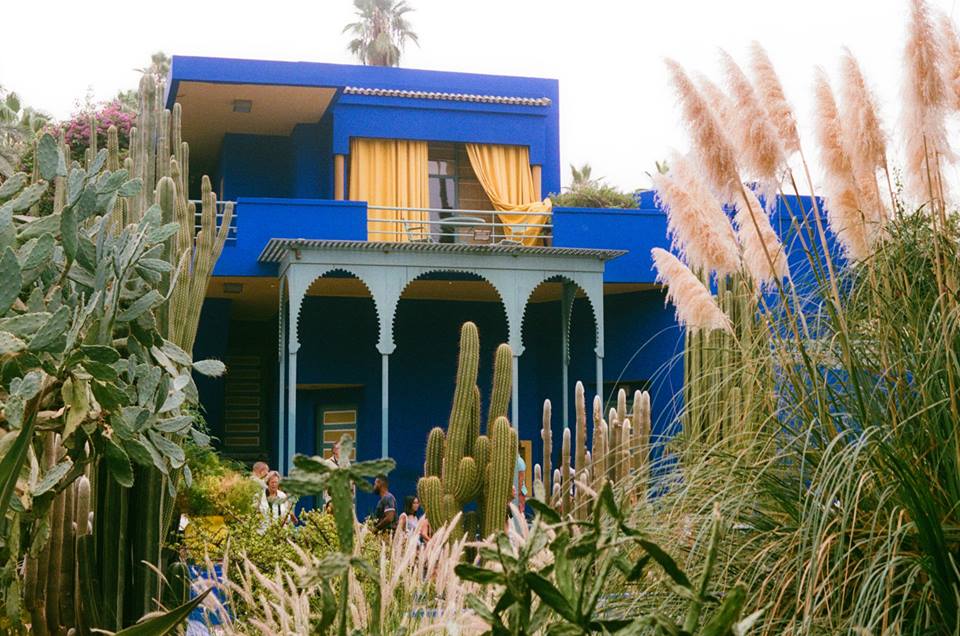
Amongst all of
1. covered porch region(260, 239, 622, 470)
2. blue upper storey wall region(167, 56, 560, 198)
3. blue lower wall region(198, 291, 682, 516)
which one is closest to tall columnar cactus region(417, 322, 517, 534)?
covered porch region(260, 239, 622, 470)

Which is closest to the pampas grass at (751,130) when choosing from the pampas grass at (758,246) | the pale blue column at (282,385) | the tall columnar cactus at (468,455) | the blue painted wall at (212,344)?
the pampas grass at (758,246)

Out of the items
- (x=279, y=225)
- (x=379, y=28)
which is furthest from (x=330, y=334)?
(x=379, y=28)

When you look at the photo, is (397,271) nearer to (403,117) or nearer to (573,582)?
(403,117)

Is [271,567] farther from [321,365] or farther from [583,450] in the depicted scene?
[321,365]

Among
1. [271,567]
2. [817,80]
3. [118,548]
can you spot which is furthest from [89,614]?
[817,80]

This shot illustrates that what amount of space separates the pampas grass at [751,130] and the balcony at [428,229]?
36.7ft

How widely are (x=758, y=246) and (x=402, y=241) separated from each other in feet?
41.0

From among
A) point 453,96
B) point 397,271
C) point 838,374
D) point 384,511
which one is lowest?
point 384,511

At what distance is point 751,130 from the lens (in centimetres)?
469

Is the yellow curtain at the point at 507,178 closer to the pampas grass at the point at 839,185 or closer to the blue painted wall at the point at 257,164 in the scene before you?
the blue painted wall at the point at 257,164

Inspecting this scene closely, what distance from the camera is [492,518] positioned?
31.5 feet

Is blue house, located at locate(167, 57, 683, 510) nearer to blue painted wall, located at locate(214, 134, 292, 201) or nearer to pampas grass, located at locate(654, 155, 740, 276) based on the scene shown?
blue painted wall, located at locate(214, 134, 292, 201)

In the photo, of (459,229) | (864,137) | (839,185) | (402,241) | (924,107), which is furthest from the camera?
(459,229)

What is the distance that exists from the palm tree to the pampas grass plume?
3734cm
